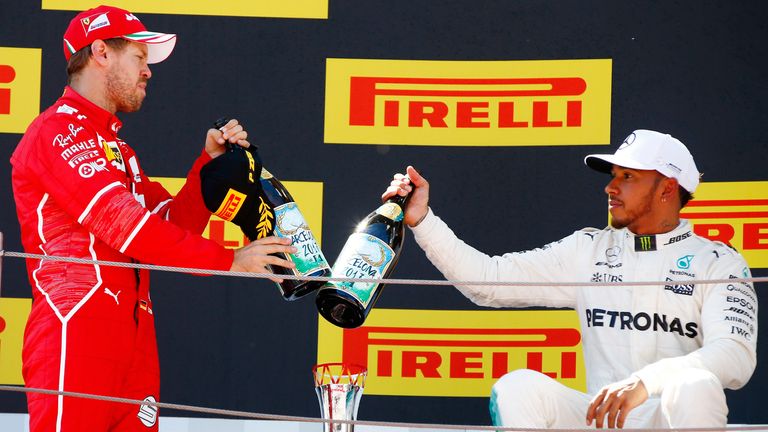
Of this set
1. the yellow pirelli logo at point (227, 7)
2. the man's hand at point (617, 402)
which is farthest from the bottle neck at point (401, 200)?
the yellow pirelli logo at point (227, 7)

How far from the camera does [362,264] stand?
7.18ft

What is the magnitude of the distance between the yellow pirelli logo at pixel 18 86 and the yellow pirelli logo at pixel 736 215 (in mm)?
1772

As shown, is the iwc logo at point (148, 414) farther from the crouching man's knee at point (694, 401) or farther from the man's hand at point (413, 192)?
the crouching man's knee at point (694, 401)

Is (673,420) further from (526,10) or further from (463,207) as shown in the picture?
(526,10)

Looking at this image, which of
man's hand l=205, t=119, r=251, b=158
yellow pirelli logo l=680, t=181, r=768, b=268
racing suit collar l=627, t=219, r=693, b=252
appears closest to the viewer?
man's hand l=205, t=119, r=251, b=158

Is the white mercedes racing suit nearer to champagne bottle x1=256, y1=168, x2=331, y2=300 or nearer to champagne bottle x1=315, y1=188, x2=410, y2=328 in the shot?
champagne bottle x1=315, y1=188, x2=410, y2=328

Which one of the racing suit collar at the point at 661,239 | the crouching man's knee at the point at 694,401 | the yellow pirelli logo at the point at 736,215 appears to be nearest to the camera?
the crouching man's knee at the point at 694,401

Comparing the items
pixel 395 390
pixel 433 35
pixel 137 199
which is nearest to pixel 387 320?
pixel 395 390

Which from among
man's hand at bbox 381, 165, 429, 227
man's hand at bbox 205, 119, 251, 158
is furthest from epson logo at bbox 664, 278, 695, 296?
man's hand at bbox 205, 119, 251, 158

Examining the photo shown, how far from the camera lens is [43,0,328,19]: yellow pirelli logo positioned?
301cm

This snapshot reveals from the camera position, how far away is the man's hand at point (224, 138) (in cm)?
224

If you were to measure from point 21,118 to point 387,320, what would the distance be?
1127 mm

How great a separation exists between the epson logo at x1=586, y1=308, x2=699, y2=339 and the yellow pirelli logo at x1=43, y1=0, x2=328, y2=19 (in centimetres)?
120

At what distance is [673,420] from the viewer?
1.99 metres
